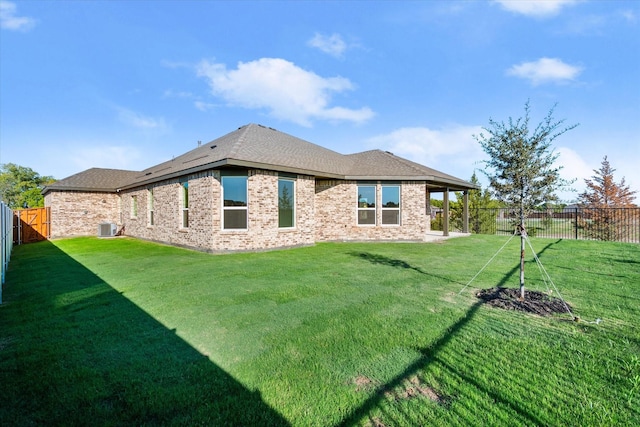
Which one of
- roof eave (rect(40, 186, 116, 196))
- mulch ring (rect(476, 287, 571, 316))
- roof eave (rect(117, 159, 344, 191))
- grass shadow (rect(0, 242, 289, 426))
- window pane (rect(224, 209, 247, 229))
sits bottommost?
grass shadow (rect(0, 242, 289, 426))

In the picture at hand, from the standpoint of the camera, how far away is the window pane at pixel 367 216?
13539 millimetres

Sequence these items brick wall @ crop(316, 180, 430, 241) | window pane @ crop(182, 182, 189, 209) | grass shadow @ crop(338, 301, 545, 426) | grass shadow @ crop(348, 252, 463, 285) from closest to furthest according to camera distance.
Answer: grass shadow @ crop(338, 301, 545, 426), grass shadow @ crop(348, 252, 463, 285), window pane @ crop(182, 182, 189, 209), brick wall @ crop(316, 180, 430, 241)

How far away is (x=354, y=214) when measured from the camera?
1360cm

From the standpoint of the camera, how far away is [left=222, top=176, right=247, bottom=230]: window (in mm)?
10547

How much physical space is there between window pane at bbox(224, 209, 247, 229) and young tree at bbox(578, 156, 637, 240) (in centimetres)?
2130

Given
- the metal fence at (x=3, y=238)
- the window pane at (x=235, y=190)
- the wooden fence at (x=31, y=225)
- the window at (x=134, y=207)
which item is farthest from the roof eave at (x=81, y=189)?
the window pane at (x=235, y=190)

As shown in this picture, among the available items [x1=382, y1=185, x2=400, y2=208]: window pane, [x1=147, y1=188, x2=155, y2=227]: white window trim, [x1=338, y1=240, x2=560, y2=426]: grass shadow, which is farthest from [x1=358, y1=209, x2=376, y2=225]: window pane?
[x1=147, y1=188, x2=155, y2=227]: white window trim

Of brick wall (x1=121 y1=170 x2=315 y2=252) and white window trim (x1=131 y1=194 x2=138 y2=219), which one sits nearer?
brick wall (x1=121 y1=170 x2=315 y2=252)

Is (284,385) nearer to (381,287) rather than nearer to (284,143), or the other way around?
(381,287)

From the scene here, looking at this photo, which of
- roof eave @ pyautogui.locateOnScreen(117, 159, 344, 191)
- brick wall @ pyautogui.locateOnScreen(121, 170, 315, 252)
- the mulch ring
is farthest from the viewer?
brick wall @ pyautogui.locateOnScreen(121, 170, 315, 252)

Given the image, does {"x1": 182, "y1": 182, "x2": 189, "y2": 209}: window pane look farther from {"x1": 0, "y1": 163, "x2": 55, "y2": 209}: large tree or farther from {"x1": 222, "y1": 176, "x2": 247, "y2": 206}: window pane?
{"x1": 0, "y1": 163, "x2": 55, "y2": 209}: large tree

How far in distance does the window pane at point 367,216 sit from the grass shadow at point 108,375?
10434mm

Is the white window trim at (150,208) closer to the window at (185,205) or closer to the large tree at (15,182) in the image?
the window at (185,205)

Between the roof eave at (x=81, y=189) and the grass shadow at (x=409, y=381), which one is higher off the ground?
the roof eave at (x=81, y=189)
